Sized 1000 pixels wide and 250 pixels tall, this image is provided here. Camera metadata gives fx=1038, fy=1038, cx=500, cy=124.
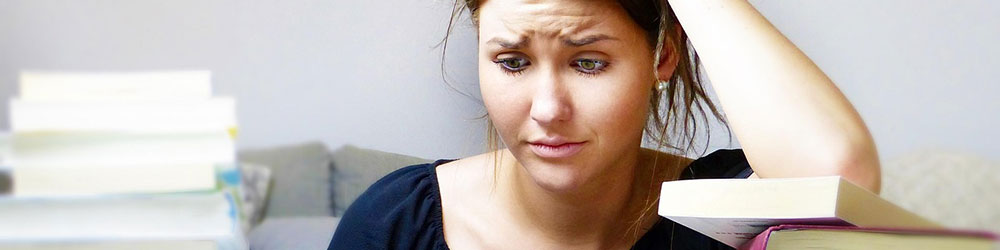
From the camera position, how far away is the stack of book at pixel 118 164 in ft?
1.94

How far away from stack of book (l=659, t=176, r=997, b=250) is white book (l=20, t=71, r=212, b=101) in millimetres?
338

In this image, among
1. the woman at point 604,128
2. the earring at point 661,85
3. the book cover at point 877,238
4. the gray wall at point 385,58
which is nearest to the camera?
the book cover at point 877,238

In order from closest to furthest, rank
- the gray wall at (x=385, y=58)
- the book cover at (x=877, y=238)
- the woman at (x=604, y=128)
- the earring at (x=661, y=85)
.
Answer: the book cover at (x=877, y=238) → the gray wall at (x=385, y=58) → the woman at (x=604, y=128) → the earring at (x=661, y=85)

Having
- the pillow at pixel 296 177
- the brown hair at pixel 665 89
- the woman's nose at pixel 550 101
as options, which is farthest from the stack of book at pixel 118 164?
the brown hair at pixel 665 89

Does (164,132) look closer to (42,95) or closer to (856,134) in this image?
(42,95)

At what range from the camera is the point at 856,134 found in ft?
3.01

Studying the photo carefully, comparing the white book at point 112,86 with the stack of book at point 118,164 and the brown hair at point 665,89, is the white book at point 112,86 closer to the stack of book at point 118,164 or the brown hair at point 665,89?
the stack of book at point 118,164

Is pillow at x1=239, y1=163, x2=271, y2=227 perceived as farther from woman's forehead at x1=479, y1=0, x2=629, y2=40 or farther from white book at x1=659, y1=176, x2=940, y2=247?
white book at x1=659, y1=176, x2=940, y2=247

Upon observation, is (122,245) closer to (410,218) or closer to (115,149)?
(115,149)

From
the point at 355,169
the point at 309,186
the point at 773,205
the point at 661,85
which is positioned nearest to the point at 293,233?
the point at 309,186

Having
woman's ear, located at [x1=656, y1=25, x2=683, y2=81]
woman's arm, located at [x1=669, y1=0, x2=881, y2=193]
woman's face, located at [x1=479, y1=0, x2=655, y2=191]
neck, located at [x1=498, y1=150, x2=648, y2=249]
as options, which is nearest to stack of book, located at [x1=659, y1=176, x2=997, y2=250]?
woman's arm, located at [x1=669, y1=0, x2=881, y2=193]

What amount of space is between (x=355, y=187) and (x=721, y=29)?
0.52 meters

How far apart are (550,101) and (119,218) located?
1.58ft

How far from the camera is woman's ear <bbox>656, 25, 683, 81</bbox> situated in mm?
1129
